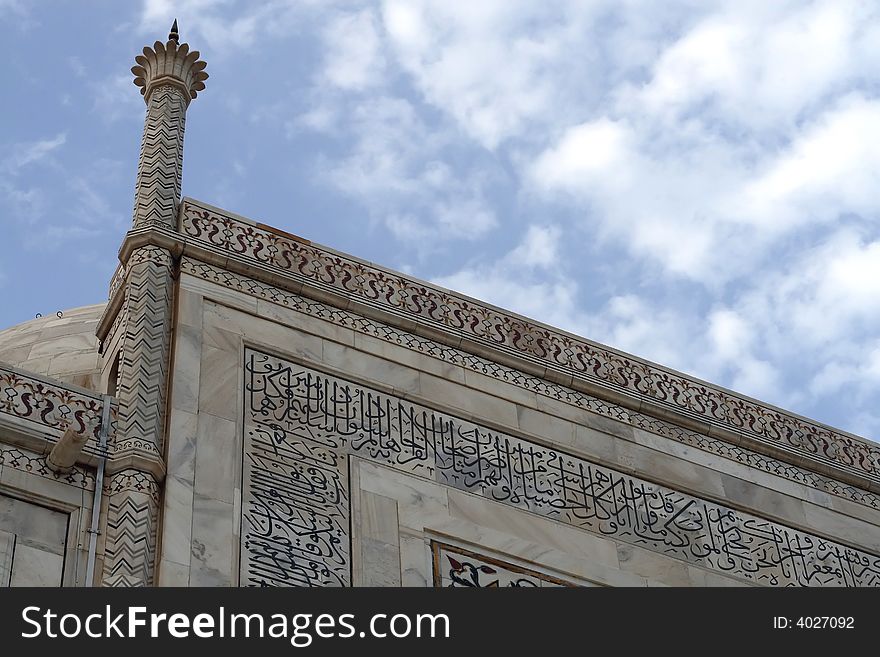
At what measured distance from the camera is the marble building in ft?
20.1

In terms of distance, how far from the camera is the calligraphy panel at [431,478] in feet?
20.7

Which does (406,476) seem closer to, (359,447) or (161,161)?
(359,447)

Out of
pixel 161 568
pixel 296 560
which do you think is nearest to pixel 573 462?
pixel 296 560

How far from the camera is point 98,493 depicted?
6121mm

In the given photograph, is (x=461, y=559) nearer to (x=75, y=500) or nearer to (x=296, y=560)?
(x=296, y=560)

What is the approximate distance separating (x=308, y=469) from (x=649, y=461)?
1.75 meters

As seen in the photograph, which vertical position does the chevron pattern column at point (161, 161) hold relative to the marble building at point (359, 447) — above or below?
above

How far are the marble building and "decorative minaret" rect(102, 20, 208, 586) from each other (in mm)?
11

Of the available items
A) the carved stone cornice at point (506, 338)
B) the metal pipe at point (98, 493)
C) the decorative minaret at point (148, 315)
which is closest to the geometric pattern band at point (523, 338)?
the carved stone cornice at point (506, 338)

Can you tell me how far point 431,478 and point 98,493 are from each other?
1376 millimetres

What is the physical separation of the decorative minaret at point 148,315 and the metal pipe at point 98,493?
0.11ft

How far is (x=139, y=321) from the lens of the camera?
6.73 metres

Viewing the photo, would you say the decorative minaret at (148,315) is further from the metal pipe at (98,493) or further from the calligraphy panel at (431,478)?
the calligraphy panel at (431,478)
